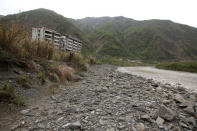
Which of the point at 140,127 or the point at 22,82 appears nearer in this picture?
the point at 140,127

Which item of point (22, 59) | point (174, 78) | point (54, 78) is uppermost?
point (22, 59)

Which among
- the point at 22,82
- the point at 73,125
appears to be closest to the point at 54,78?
the point at 22,82

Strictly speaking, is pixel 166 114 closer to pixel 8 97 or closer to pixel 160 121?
pixel 160 121

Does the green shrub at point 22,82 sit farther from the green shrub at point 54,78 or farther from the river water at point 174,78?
the river water at point 174,78

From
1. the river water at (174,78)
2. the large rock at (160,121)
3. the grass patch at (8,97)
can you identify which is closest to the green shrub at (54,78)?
the grass patch at (8,97)

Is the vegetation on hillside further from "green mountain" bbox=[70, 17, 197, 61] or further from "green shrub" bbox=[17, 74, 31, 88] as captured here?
"green mountain" bbox=[70, 17, 197, 61]

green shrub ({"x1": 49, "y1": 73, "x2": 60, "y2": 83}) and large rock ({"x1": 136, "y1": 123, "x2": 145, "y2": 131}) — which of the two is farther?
green shrub ({"x1": 49, "y1": 73, "x2": 60, "y2": 83})

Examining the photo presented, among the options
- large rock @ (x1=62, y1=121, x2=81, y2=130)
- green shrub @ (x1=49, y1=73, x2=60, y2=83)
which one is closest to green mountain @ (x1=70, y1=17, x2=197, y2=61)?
green shrub @ (x1=49, y1=73, x2=60, y2=83)

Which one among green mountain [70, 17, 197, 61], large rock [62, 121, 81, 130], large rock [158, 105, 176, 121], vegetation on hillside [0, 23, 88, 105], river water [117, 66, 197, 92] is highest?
green mountain [70, 17, 197, 61]

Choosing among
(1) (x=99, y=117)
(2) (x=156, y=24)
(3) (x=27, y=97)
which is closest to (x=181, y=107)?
(1) (x=99, y=117)

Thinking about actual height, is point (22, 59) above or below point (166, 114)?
above

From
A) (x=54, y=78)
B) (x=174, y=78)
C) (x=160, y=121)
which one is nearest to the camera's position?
(x=160, y=121)

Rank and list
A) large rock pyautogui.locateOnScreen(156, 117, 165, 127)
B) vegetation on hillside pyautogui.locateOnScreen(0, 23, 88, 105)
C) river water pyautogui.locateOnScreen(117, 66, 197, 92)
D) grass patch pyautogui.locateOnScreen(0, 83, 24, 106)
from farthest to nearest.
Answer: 1. river water pyautogui.locateOnScreen(117, 66, 197, 92)
2. vegetation on hillside pyautogui.locateOnScreen(0, 23, 88, 105)
3. grass patch pyautogui.locateOnScreen(0, 83, 24, 106)
4. large rock pyautogui.locateOnScreen(156, 117, 165, 127)

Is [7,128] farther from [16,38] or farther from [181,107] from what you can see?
[181,107]
